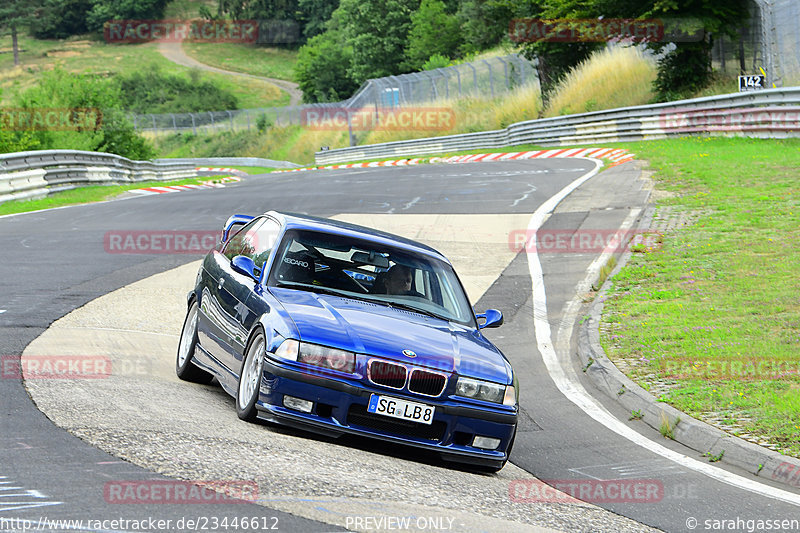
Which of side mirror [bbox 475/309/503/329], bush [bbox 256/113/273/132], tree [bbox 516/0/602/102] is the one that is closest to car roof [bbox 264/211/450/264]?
side mirror [bbox 475/309/503/329]

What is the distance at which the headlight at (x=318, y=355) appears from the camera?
6.40 m

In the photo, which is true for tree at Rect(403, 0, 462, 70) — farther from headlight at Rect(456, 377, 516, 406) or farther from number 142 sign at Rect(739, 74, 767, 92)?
headlight at Rect(456, 377, 516, 406)

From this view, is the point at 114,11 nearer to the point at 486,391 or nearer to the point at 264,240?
the point at 264,240

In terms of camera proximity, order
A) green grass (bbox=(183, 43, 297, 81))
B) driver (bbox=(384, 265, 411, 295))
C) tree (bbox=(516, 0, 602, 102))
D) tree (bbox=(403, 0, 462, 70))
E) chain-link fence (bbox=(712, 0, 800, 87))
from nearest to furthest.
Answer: driver (bbox=(384, 265, 411, 295)) < chain-link fence (bbox=(712, 0, 800, 87)) < tree (bbox=(516, 0, 602, 102)) < tree (bbox=(403, 0, 462, 70)) < green grass (bbox=(183, 43, 297, 81))

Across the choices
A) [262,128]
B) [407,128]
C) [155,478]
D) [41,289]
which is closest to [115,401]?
[155,478]

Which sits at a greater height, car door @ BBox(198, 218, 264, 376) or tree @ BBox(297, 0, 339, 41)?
tree @ BBox(297, 0, 339, 41)

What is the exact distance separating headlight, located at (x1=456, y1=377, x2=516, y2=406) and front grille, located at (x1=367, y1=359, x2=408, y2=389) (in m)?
0.40

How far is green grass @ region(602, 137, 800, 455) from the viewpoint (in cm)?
859

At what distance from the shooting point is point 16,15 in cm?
13512

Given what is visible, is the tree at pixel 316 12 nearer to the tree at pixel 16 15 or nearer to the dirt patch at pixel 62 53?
the dirt patch at pixel 62 53

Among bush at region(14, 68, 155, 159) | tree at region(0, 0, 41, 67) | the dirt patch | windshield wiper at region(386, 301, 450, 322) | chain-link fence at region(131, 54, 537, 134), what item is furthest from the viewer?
the dirt patch

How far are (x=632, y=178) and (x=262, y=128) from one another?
212 feet

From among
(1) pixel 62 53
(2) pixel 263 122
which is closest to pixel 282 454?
(2) pixel 263 122

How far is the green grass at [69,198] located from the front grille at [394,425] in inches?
718
